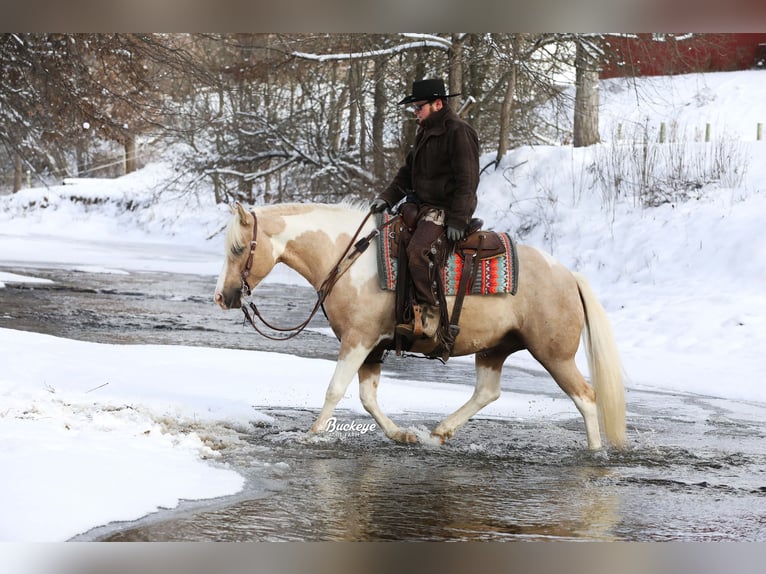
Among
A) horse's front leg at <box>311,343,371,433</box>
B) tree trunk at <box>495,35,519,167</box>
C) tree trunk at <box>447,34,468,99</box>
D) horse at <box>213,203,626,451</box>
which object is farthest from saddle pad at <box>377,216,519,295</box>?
tree trunk at <box>495,35,519,167</box>

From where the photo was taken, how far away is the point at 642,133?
12508mm

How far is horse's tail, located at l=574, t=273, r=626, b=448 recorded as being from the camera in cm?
541

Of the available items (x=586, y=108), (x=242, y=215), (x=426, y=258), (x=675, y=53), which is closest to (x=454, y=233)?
(x=426, y=258)

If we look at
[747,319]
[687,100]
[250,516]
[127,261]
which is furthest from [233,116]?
[250,516]

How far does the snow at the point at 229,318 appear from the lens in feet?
15.2

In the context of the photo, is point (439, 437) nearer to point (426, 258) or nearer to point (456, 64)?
point (426, 258)

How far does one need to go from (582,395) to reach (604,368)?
185 millimetres

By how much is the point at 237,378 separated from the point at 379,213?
2362 mm

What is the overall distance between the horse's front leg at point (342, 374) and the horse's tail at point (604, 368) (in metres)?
1.18

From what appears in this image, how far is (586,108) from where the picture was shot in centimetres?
1257

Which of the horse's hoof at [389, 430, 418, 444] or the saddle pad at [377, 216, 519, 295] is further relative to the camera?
the horse's hoof at [389, 430, 418, 444]

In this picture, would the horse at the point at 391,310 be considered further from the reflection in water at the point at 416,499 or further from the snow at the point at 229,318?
the snow at the point at 229,318

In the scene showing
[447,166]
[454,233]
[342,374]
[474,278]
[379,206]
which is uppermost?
[447,166]

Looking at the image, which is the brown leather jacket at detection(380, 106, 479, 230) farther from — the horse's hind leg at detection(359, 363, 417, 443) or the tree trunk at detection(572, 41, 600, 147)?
the tree trunk at detection(572, 41, 600, 147)
